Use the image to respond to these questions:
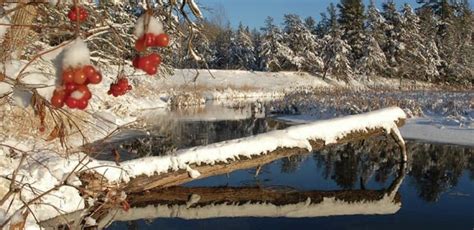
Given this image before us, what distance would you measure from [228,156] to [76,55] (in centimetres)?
676

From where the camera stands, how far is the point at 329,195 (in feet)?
27.5

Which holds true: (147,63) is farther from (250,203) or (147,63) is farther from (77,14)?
(250,203)

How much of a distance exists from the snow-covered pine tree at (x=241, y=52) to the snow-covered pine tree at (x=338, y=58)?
9.48 meters

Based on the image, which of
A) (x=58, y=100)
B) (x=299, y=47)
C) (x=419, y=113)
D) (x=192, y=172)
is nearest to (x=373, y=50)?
(x=299, y=47)

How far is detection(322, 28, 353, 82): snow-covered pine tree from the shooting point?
4453 cm

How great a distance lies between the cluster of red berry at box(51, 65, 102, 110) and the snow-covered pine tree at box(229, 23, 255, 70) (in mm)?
51551

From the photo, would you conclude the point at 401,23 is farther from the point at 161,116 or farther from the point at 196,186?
the point at 196,186

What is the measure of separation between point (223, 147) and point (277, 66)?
137ft

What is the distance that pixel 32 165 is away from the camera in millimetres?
6242

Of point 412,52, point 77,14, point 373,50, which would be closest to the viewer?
point 77,14

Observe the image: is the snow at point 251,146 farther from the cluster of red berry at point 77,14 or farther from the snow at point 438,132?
the cluster of red berry at point 77,14

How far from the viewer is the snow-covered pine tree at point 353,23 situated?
153ft

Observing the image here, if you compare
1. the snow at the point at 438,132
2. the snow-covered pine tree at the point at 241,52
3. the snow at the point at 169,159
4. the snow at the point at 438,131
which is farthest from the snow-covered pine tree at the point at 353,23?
the snow at the point at 169,159

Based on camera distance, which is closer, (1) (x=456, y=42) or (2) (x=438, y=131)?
(2) (x=438, y=131)
